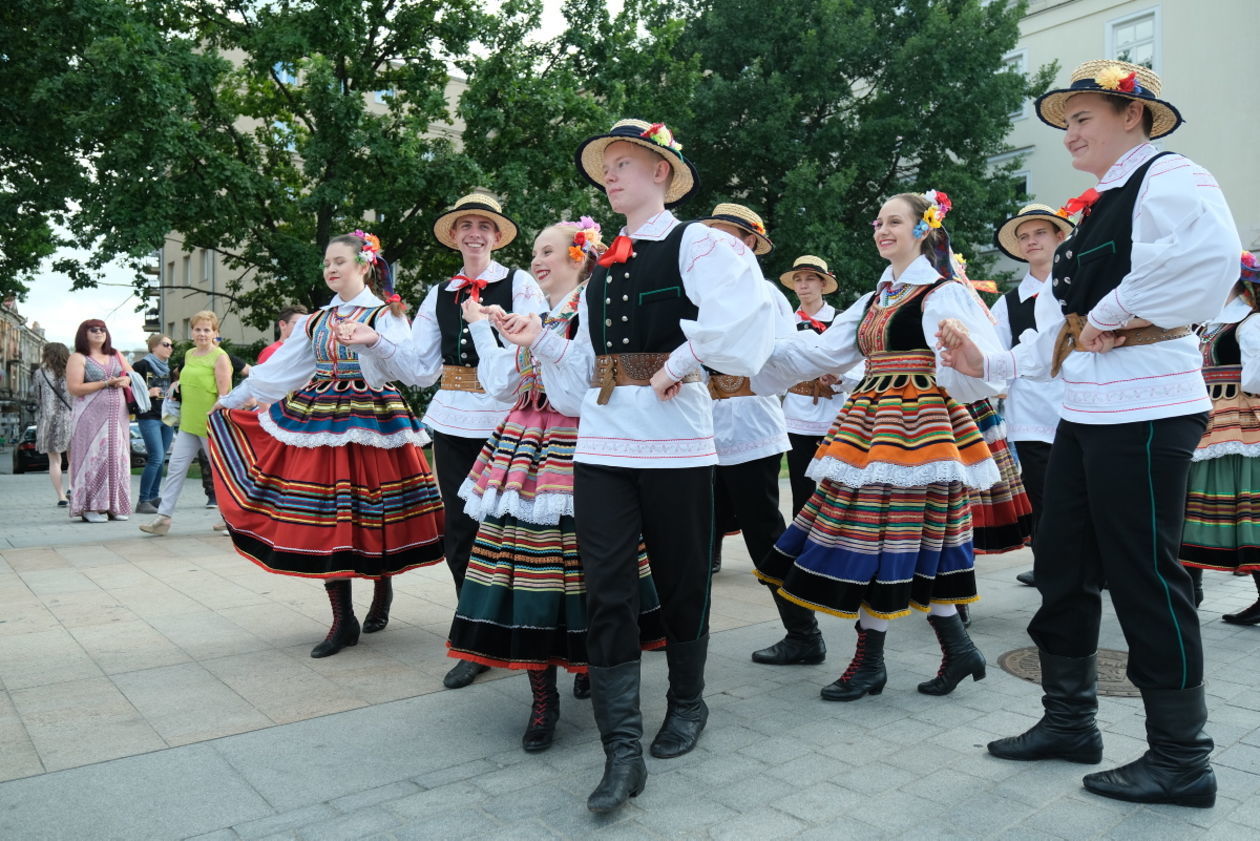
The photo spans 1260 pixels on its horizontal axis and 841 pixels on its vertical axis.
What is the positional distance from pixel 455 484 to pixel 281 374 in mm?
1135

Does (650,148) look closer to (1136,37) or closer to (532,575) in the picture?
(532,575)

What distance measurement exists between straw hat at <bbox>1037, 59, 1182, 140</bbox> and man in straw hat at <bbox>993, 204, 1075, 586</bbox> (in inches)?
94.9

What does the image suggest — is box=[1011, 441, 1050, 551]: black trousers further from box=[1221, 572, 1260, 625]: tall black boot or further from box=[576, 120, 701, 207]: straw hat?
box=[576, 120, 701, 207]: straw hat

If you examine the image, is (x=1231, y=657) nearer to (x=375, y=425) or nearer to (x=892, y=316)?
(x=892, y=316)

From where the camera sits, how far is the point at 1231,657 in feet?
15.1

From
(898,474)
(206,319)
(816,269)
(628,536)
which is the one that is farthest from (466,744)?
(206,319)

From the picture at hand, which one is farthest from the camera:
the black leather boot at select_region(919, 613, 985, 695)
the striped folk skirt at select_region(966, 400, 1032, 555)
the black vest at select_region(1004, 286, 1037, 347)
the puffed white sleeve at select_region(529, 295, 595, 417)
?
the black vest at select_region(1004, 286, 1037, 347)

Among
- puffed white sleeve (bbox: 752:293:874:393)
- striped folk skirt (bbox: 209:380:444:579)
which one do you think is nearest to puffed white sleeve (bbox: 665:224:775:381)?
puffed white sleeve (bbox: 752:293:874:393)

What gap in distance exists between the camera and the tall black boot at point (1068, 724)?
3.23 metres

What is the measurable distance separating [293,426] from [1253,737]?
4.22m

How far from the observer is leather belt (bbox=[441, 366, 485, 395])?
14.7ft

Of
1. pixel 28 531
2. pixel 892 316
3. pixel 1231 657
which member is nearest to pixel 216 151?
pixel 28 531

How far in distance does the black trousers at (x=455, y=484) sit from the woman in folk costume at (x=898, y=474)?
55.7 inches

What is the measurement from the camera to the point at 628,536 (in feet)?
10.4
